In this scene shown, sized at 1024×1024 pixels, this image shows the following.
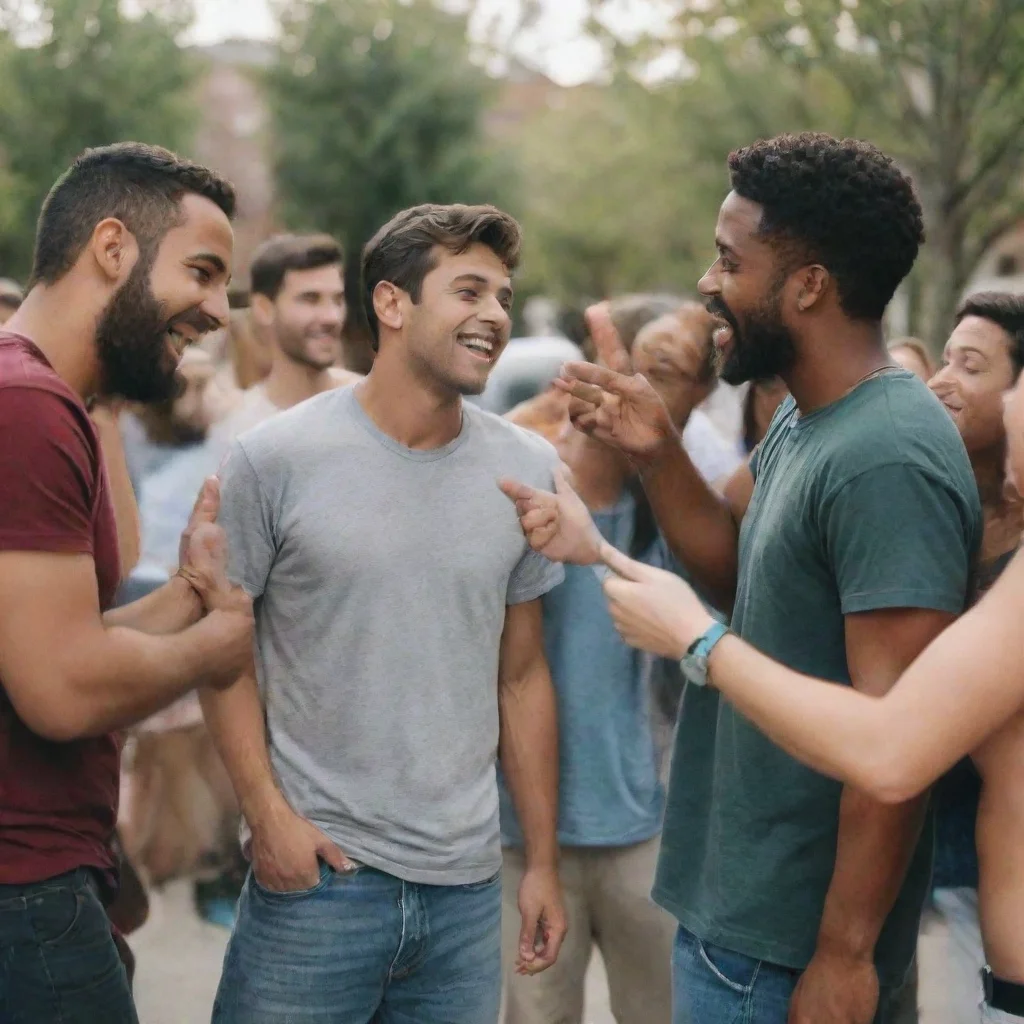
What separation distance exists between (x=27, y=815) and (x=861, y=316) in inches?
71.7

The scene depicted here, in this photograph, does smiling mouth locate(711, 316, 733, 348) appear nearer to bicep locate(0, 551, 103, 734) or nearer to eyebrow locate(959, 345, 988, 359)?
bicep locate(0, 551, 103, 734)

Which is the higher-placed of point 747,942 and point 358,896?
point 747,942

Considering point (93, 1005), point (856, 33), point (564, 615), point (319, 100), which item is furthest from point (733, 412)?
point (319, 100)

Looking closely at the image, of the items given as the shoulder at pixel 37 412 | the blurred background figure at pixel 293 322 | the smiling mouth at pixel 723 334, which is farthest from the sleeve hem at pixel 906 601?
the blurred background figure at pixel 293 322

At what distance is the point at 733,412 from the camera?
7852 millimetres

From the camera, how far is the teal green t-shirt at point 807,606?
2.39m

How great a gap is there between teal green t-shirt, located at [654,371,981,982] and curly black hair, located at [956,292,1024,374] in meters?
1.43

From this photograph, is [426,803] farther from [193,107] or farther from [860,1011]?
[193,107]

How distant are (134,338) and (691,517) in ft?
4.24

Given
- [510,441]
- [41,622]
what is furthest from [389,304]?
[41,622]

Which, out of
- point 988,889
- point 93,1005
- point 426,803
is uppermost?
point 988,889

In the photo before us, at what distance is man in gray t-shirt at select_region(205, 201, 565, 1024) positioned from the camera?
2916mm

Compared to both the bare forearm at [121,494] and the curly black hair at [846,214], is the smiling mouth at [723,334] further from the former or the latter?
the bare forearm at [121,494]

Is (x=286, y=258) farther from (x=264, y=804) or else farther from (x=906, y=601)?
(x=906, y=601)
